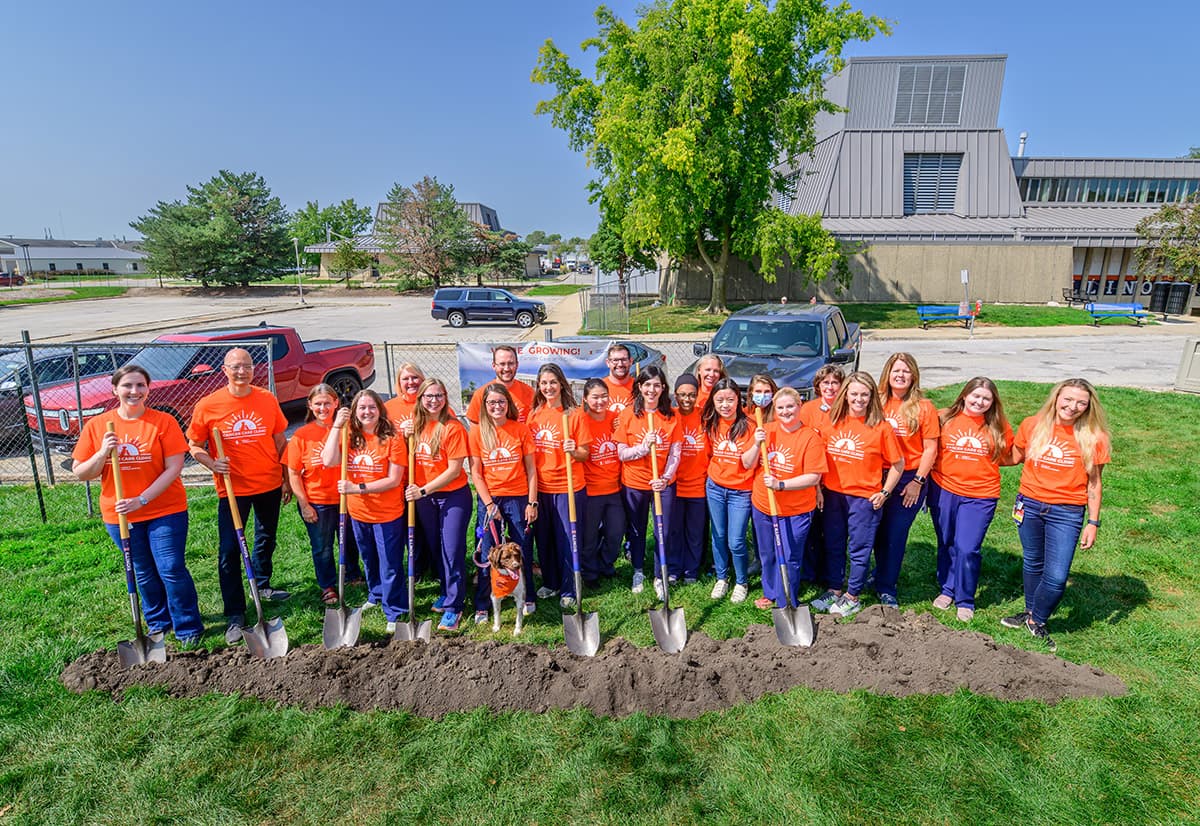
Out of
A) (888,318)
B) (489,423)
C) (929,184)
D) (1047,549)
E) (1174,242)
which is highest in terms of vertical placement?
(929,184)

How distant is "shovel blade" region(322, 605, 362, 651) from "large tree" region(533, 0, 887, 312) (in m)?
19.0

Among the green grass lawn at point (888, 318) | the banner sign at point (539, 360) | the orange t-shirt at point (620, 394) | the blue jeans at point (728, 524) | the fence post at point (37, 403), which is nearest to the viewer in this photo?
the blue jeans at point (728, 524)

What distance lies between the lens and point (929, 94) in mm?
34125

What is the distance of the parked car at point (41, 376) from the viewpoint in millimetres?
9080

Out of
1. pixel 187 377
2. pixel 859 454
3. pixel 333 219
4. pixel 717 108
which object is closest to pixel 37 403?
pixel 187 377

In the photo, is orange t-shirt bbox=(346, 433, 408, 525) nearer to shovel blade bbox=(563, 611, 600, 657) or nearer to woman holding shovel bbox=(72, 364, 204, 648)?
woman holding shovel bbox=(72, 364, 204, 648)

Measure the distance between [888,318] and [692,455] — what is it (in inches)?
994

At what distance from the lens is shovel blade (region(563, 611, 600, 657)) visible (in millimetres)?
4582

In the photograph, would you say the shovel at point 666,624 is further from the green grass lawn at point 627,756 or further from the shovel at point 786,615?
the shovel at point 786,615

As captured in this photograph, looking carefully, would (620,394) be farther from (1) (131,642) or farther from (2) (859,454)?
(1) (131,642)

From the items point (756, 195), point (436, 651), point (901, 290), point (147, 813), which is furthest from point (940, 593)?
point (901, 290)

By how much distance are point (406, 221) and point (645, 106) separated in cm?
2795

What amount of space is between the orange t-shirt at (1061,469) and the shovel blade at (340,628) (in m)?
4.81

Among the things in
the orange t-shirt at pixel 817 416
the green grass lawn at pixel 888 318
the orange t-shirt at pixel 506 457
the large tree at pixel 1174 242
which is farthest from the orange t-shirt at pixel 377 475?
the large tree at pixel 1174 242
